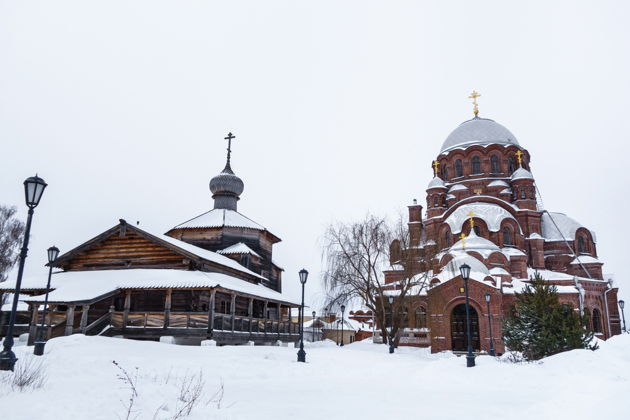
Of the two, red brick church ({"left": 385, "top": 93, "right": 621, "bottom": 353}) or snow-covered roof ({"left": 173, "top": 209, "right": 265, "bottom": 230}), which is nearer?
snow-covered roof ({"left": 173, "top": 209, "right": 265, "bottom": 230})

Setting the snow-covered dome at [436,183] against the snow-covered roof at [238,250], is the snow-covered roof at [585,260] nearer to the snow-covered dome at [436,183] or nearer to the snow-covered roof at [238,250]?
the snow-covered dome at [436,183]

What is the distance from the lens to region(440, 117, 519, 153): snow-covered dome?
48.3 metres

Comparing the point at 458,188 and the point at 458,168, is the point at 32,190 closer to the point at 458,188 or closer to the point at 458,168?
the point at 458,188

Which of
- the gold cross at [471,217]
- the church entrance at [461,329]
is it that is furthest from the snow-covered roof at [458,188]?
the church entrance at [461,329]

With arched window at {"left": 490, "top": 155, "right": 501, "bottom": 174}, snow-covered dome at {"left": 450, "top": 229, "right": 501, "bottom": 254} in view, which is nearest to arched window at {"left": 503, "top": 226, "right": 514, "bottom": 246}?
snow-covered dome at {"left": 450, "top": 229, "right": 501, "bottom": 254}

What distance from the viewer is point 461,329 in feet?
110

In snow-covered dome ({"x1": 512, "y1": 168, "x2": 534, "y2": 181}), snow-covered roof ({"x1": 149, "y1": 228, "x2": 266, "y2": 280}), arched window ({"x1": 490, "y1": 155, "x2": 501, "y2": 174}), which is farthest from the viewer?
arched window ({"x1": 490, "y1": 155, "x2": 501, "y2": 174})

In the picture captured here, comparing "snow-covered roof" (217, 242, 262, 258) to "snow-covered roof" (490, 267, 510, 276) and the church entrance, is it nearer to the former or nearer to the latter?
the church entrance

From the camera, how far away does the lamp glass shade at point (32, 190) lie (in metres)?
9.08

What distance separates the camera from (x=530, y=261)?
41.5 m

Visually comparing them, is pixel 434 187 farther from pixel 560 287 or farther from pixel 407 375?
pixel 407 375

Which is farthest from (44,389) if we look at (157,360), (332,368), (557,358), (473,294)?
(473,294)

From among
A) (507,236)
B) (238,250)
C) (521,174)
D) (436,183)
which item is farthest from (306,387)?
(521,174)

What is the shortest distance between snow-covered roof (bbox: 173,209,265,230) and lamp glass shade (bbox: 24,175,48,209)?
22635mm
